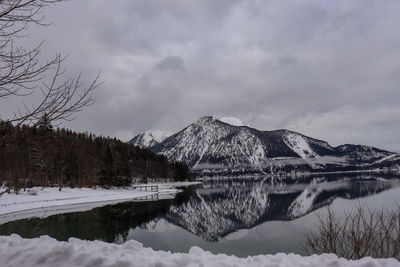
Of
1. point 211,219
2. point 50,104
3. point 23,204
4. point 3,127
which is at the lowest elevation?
point 211,219

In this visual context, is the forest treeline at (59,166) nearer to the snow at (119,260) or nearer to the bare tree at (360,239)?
the snow at (119,260)

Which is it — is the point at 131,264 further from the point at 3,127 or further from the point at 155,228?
the point at 155,228

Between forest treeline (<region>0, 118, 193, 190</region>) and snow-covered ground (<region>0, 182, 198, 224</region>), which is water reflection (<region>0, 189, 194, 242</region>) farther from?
forest treeline (<region>0, 118, 193, 190</region>)

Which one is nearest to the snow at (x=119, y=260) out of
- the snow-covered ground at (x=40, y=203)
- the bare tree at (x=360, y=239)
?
the bare tree at (x=360, y=239)

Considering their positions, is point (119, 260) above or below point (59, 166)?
below

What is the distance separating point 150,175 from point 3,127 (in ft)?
427

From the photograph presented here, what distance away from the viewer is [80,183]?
215ft

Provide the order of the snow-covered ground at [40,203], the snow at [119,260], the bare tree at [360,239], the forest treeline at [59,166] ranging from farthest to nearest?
the forest treeline at [59,166] < the snow-covered ground at [40,203] < the bare tree at [360,239] < the snow at [119,260]

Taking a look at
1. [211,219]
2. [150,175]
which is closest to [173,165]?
[150,175]

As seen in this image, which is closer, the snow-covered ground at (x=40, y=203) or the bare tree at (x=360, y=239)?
the bare tree at (x=360, y=239)

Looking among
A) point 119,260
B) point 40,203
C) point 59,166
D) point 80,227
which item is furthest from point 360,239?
point 59,166

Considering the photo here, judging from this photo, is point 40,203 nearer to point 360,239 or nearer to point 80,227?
point 80,227

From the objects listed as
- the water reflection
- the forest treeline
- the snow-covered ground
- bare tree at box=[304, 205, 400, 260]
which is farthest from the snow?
the forest treeline

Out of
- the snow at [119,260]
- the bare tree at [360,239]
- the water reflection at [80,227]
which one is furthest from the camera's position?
the water reflection at [80,227]
